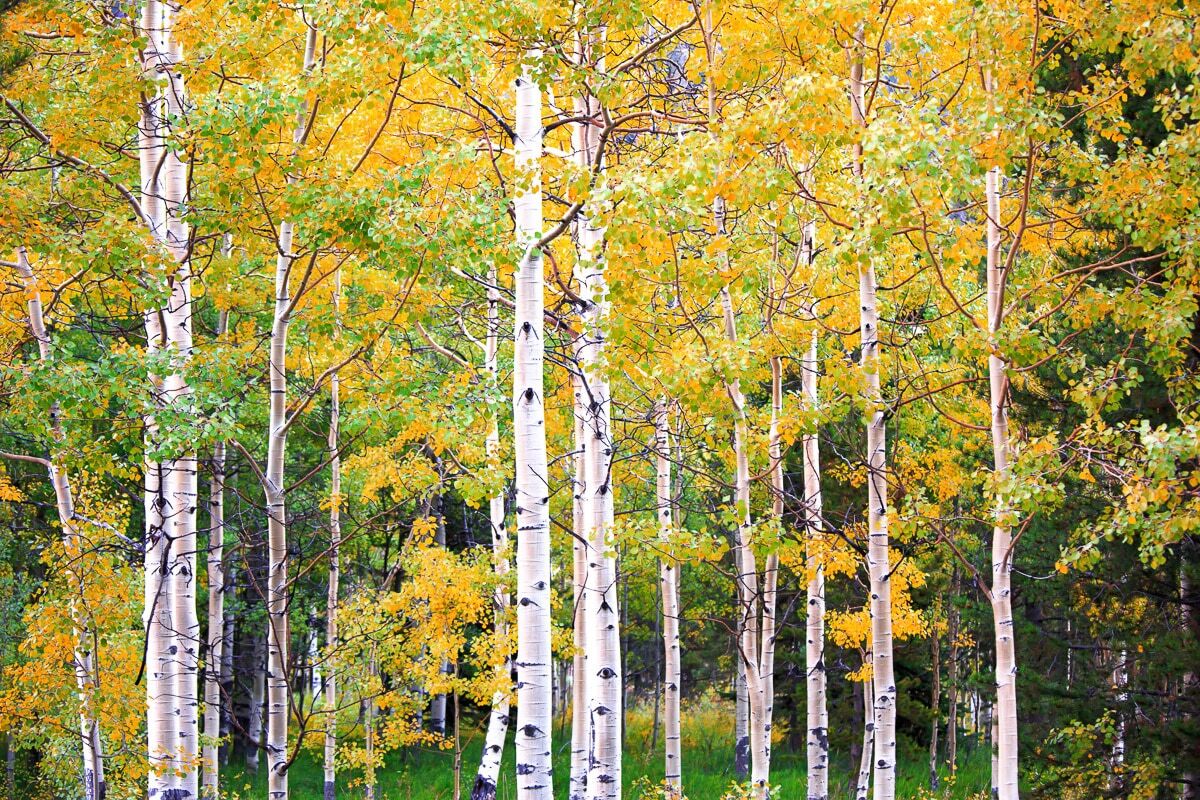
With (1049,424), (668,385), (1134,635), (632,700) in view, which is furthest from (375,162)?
(632,700)

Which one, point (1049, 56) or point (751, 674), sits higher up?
point (1049, 56)

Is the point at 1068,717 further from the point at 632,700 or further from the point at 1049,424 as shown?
the point at 632,700

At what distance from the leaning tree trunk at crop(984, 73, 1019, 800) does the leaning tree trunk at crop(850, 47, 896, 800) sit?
75 centimetres

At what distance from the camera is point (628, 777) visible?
806 inches

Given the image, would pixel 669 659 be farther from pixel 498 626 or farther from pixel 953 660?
pixel 953 660

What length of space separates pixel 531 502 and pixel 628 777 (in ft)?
53.0

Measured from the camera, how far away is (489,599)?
46.8 feet

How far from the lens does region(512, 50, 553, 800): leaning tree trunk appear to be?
226 inches

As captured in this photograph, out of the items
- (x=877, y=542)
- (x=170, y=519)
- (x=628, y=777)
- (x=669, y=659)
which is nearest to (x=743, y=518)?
(x=877, y=542)

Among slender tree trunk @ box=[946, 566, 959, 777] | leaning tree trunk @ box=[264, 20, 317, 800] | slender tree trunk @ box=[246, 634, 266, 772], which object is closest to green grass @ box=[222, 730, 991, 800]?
slender tree trunk @ box=[246, 634, 266, 772]

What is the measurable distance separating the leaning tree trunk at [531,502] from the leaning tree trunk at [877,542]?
2.51 meters

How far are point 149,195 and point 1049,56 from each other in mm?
6070

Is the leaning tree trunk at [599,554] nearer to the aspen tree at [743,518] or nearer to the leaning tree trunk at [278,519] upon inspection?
the aspen tree at [743,518]

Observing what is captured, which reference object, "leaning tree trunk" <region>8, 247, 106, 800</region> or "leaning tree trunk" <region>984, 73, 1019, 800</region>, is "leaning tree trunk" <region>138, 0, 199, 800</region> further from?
"leaning tree trunk" <region>984, 73, 1019, 800</region>
